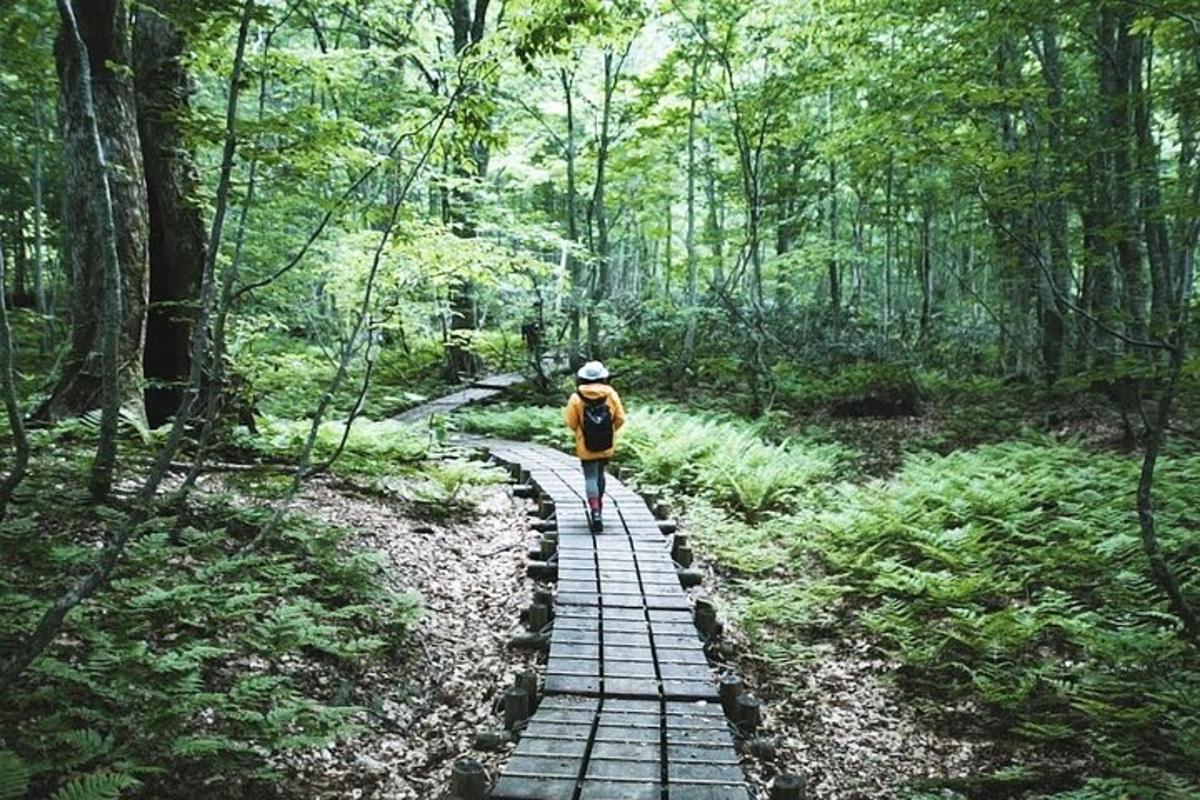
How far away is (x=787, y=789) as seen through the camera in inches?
155

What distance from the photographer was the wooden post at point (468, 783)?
3.84 metres

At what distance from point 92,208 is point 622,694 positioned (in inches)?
257

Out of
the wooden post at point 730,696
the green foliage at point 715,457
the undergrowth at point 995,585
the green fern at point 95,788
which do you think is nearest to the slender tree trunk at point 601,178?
the green foliage at point 715,457

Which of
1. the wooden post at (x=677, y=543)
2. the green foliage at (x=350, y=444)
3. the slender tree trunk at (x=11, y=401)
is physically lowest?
the wooden post at (x=677, y=543)

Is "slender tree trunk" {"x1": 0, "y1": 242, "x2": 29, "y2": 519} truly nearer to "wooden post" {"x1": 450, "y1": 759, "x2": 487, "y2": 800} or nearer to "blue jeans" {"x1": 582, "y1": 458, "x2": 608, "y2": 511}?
"wooden post" {"x1": 450, "y1": 759, "x2": 487, "y2": 800}

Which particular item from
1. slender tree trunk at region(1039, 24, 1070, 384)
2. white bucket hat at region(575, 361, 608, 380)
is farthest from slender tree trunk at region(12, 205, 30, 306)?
slender tree trunk at region(1039, 24, 1070, 384)

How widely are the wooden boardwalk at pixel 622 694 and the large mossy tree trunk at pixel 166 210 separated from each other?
A: 16.3 ft

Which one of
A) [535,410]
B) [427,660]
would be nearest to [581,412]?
[427,660]

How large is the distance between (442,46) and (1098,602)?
22961mm

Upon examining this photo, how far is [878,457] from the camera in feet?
46.6

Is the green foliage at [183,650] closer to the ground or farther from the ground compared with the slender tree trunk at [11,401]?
closer to the ground

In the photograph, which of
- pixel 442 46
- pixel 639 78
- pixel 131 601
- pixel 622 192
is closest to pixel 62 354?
pixel 131 601

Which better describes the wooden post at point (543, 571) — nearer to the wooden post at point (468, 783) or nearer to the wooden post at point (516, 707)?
the wooden post at point (516, 707)

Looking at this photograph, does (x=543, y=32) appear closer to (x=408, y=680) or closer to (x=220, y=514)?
(x=220, y=514)
